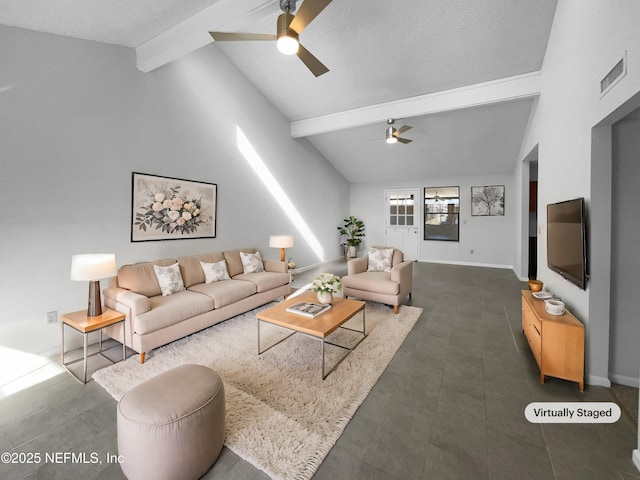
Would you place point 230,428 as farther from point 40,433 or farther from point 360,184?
point 360,184

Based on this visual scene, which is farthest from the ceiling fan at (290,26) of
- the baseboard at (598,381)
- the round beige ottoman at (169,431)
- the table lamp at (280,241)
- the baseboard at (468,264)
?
the baseboard at (468,264)

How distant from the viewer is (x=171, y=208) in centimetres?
388

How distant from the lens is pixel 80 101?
295 cm

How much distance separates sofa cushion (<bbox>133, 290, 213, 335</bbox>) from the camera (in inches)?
103

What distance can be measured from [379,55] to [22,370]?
5.61 m

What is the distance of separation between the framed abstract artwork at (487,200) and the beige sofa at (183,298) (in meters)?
5.90

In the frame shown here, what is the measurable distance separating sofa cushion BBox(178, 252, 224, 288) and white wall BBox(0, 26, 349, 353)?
267mm

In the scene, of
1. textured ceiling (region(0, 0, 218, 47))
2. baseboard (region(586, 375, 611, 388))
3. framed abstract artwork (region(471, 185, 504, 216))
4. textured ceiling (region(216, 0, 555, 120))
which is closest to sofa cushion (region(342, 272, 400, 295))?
baseboard (region(586, 375, 611, 388))

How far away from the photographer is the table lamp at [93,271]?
254 cm

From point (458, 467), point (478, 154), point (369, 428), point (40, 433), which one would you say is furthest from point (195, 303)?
point (478, 154)

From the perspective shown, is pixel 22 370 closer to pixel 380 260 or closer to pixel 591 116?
pixel 380 260

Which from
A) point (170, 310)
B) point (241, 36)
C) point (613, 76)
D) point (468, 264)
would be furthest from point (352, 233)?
point (613, 76)

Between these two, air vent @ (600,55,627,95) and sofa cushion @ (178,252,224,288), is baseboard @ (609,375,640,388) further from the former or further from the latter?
sofa cushion @ (178,252,224,288)

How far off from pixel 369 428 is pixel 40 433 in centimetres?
214
